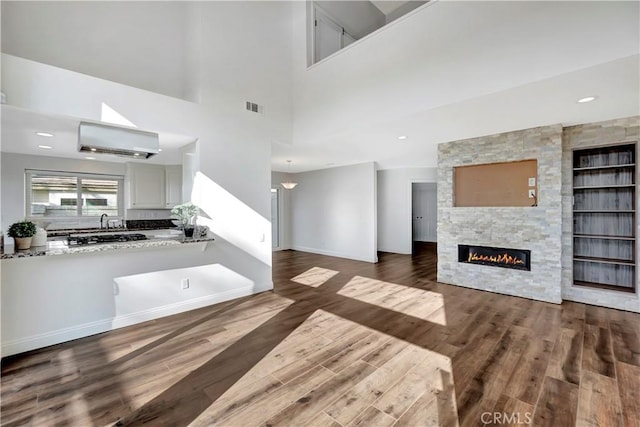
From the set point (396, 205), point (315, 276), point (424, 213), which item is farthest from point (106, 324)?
point (424, 213)

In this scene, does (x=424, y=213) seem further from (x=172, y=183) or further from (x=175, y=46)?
(x=175, y=46)

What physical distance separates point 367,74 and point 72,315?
4630 mm

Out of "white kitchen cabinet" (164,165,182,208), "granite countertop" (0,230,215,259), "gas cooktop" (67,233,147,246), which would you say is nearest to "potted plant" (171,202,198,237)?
"granite countertop" (0,230,215,259)

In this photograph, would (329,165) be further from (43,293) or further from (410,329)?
(43,293)

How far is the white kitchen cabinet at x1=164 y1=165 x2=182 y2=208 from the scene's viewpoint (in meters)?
5.84

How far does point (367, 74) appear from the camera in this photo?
3902mm

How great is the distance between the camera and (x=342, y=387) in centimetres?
215

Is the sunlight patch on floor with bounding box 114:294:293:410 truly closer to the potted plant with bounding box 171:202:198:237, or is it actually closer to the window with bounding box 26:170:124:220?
the potted plant with bounding box 171:202:198:237

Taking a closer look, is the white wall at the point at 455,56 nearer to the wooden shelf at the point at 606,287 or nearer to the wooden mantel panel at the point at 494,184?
the wooden mantel panel at the point at 494,184

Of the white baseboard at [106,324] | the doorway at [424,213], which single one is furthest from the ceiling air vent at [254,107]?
the doorway at [424,213]

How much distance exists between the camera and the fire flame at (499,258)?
4.32 metres

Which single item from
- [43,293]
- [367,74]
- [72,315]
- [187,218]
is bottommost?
[72,315]

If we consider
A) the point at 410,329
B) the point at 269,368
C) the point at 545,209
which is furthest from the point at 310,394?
the point at 545,209

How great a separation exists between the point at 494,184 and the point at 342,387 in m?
4.16
